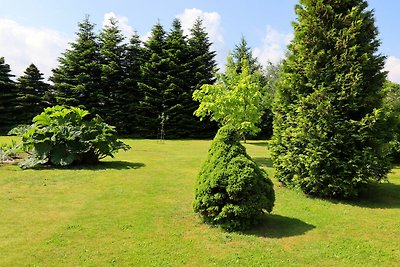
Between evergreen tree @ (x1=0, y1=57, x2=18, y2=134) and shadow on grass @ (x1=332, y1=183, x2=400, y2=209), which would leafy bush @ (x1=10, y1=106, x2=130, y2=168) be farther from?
evergreen tree @ (x1=0, y1=57, x2=18, y2=134)

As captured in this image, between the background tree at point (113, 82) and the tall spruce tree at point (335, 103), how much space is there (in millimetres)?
25449

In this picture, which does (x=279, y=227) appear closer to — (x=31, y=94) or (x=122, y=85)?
(x=122, y=85)

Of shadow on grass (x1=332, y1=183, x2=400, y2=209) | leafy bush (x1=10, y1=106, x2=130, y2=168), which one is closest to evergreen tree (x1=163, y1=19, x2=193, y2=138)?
leafy bush (x1=10, y1=106, x2=130, y2=168)

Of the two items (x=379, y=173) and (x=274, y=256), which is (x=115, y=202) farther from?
(x=379, y=173)

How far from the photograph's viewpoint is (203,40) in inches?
1398

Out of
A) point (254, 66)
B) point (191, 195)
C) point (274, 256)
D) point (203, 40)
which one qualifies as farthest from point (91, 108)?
point (274, 256)

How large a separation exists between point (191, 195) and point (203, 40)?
1137 inches

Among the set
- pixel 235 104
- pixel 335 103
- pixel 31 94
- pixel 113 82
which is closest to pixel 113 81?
pixel 113 82

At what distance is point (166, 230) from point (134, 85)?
92.6ft

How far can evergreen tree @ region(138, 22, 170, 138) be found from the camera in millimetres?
32094

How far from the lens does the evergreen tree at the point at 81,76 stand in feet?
104

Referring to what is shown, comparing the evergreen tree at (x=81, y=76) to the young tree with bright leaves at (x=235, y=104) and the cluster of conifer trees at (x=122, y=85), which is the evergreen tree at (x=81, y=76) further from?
the young tree with bright leaves at (x=235, y=104)

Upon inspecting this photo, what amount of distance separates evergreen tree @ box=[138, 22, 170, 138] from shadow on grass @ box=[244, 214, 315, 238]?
83.7 ft

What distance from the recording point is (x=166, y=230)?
6426mm
